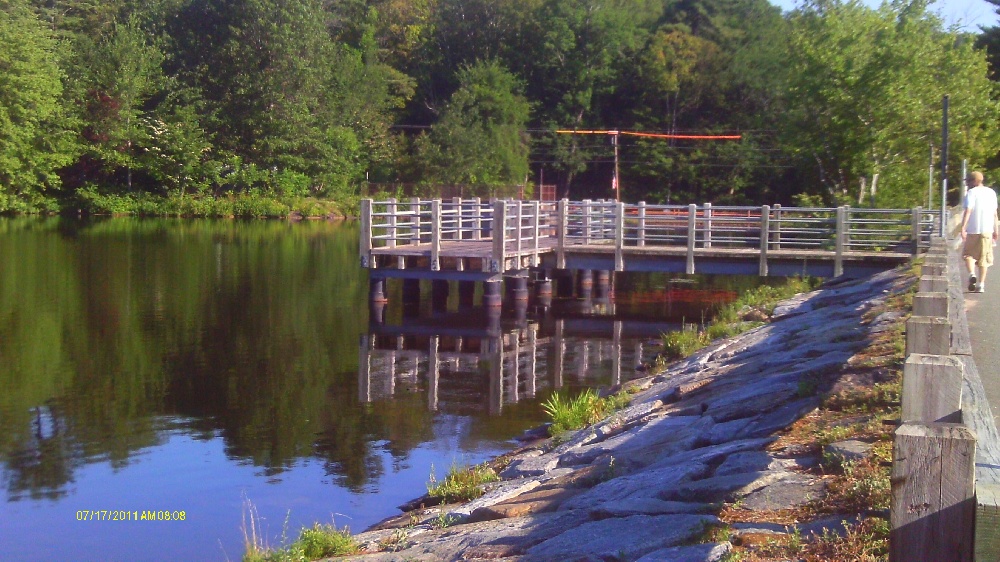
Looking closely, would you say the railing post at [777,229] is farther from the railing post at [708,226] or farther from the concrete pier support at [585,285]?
the concrete pier support at [585,285]

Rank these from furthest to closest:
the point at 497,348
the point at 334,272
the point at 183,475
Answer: the point at 334,272 → the point at 497,348 → the point at 183,475

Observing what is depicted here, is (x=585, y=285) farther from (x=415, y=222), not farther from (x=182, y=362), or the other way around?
(x=182, y=362)

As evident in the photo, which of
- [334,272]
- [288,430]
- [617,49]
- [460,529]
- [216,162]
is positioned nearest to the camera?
[460,529]

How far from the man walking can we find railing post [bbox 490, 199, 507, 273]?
11024 millimetres

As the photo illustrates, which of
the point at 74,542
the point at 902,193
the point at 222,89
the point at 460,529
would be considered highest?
the point at 222,89

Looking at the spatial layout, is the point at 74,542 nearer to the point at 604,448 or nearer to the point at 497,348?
the point at 604,448

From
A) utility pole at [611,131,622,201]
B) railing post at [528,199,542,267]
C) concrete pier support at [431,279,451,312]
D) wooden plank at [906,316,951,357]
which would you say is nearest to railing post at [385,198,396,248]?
concrete pier support at [431,279,451,312]

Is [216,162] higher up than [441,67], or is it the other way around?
[441,67]

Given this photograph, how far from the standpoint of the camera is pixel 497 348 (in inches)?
798

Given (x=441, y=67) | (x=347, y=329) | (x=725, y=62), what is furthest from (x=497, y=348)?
(x=441, y=67)

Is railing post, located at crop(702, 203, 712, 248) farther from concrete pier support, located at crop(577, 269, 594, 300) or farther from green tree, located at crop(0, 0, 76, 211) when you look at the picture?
green tree, located at crop(0, 0, 76, 211)

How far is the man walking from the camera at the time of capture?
521 inches

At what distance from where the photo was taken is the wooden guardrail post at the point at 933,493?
3635mm

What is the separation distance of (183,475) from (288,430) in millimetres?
2245
